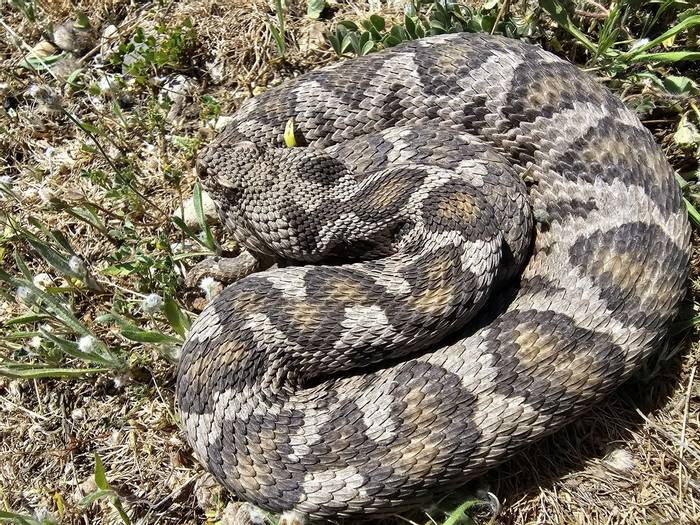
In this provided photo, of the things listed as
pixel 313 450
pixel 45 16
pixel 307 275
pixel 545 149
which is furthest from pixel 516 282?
pixel 45 16

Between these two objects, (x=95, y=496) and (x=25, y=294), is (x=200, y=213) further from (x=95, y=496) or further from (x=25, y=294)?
(x=95, y=496)

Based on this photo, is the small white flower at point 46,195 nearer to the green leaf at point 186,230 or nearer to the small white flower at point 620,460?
the green leaf at point 186,230

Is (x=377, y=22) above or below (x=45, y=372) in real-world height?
above

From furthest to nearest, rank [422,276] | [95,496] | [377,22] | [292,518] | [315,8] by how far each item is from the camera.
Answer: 1. [315,8]
2. [377,22]
3. [422,276]
4. [95,496]
5. [292,518]

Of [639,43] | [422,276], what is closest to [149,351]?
[422,276]

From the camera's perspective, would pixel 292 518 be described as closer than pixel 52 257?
Yes

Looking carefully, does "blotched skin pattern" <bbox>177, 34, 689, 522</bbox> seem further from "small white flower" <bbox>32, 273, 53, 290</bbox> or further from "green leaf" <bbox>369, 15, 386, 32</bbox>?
"small white flower" <bbox>32, 273, 53, 290</bbox>
